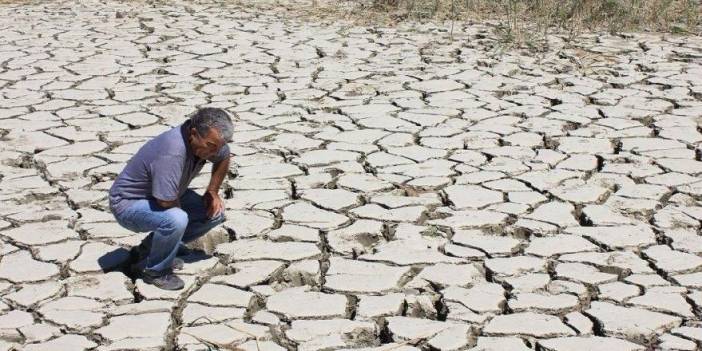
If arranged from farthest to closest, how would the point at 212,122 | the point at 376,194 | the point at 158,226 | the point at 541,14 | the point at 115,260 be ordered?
1. the point at 541,14
2. the point at 376,194
3. the point at 115,260
4. the point at 158,226
5. the point at 212,122

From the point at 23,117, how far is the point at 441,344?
3.83 metres

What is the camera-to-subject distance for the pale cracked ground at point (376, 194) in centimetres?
394

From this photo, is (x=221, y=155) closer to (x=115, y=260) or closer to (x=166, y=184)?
(x=166, y=184)

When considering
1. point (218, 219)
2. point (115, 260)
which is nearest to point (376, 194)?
point (218, 219)

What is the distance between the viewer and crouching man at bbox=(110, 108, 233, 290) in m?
4.02

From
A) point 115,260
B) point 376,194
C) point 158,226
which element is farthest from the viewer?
point 376,194

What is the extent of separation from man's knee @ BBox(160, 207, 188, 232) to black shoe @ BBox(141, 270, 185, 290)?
217 millimetres

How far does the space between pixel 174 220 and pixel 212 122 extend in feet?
1.27


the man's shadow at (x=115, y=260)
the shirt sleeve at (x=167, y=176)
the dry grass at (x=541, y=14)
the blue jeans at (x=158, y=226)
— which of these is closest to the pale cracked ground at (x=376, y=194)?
the man's shadow at (x=115, y=260)

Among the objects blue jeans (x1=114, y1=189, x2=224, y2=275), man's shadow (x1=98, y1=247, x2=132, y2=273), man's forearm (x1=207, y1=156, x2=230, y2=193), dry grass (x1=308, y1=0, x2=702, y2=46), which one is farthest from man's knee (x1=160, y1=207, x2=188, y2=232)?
dry grass (x1=308, y1=0, x2=702, y2=46)

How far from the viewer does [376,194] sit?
5320 mm

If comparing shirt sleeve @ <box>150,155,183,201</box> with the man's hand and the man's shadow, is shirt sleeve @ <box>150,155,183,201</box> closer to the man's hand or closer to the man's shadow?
the man's hand

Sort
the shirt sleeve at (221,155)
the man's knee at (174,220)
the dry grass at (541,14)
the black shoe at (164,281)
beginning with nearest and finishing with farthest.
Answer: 1. the man's knee at (174,220)
2. the black shoe at (164,281)
3. the shirt sleeve at (221,155)
4. the dry grass at (541,14)

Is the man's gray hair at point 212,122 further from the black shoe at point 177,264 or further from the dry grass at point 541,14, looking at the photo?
the dry grass at point 541,14
